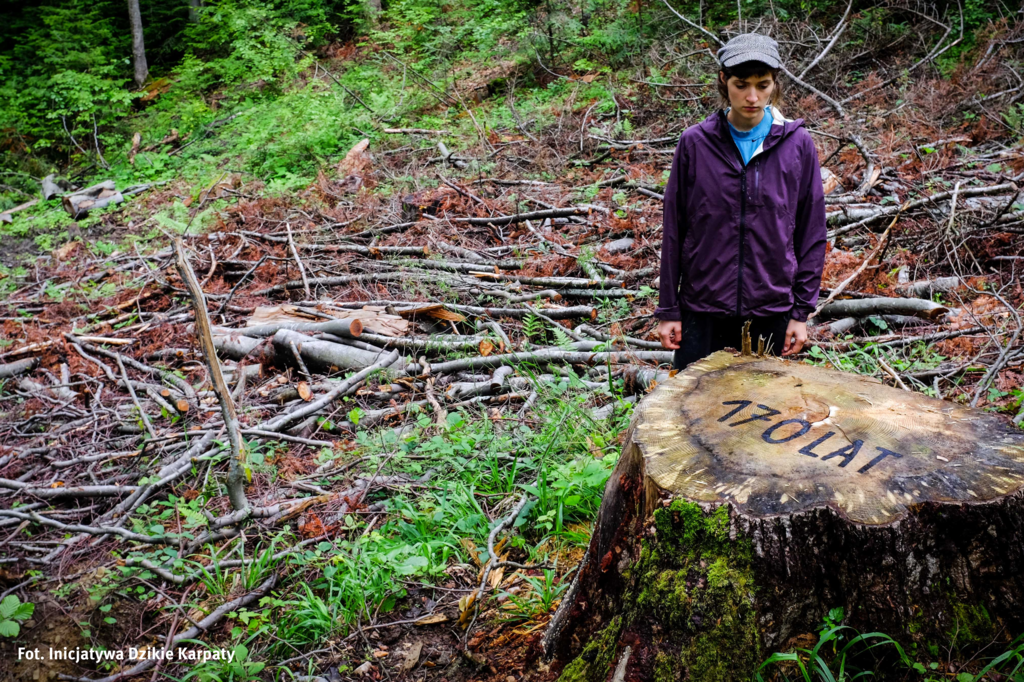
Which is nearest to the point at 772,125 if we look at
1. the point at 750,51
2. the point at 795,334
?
the point at 750,51

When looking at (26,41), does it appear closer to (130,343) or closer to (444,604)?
(130,343)

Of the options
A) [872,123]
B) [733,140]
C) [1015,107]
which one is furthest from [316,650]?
[1015,107]

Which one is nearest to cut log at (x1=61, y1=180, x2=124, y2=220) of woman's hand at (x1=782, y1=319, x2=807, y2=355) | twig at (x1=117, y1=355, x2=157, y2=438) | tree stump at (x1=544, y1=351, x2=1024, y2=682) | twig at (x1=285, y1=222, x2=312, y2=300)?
twig at (x1=285, y1=222, x2=312, y2=300)

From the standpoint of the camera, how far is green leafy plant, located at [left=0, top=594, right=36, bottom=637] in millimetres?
3029

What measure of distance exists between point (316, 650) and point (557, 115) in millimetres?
9192

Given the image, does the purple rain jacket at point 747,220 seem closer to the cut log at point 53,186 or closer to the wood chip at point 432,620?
the wood chip at point 432,620

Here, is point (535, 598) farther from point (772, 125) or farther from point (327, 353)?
point (327, 353)

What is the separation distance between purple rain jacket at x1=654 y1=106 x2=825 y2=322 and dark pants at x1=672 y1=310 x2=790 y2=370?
82 millimetres

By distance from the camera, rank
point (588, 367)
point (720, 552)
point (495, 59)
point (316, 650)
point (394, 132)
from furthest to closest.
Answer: point (495, 59) < point (394, 132) < point (588, 367) < point (316, 650) < point (720, 552)

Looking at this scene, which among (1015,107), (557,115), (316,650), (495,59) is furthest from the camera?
(495,59)

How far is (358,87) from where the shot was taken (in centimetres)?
1286

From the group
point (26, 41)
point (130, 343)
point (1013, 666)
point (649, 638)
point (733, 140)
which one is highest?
point (26, 41)

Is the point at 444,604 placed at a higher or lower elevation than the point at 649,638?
lower

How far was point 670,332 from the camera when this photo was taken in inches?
119
